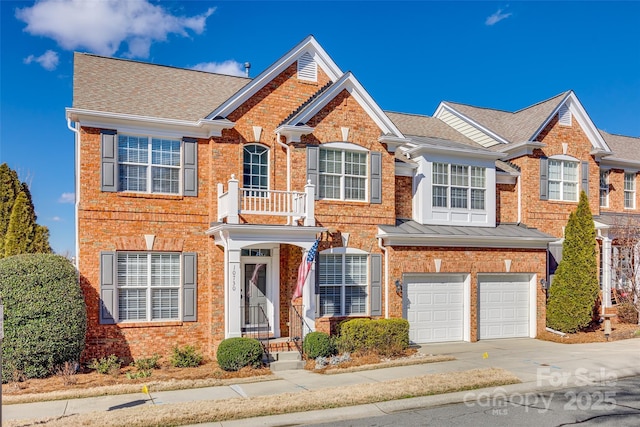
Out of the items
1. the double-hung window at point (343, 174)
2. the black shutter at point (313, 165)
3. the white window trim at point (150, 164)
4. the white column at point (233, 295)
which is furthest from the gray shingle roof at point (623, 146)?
the white window trim at point (150, 164)

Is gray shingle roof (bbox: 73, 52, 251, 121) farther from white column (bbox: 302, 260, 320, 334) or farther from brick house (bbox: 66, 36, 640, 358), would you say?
white column (bbox: 302, 260, 320, 334)

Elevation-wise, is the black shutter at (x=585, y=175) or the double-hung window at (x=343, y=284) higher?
the black shutter at (x=585, y=175)

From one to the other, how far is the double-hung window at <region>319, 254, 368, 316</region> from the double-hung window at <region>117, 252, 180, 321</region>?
4230 millimetres

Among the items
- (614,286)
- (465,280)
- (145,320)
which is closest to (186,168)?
(145,320)

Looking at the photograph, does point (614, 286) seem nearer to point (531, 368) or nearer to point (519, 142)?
point (519, 142)

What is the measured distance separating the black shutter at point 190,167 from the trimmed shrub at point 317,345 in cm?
519

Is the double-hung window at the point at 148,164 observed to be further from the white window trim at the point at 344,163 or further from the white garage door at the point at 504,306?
the white garage door at the point at 504,306

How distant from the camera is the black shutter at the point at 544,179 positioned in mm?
20453

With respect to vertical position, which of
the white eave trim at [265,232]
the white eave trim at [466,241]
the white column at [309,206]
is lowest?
the white eave trim at [466,241]

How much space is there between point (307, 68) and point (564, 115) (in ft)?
34.7

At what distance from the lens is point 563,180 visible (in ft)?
69.2

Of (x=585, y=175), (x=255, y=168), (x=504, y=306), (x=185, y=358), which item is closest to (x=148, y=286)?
(x=185, y=358)

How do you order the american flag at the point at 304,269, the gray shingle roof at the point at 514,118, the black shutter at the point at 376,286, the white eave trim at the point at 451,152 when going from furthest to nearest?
1. the gray shingle roof at the point at 514,118
2. the white eave trim at the point at 451,152
3. the black shutter at the point at 376,286
4. the american flag at the point at 304,269

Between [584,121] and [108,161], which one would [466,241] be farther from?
[108,161]
